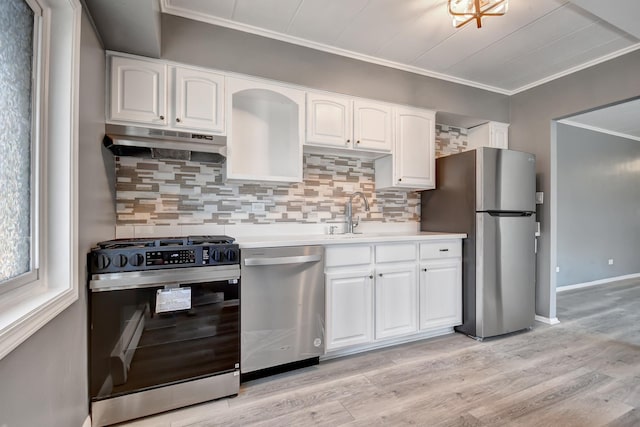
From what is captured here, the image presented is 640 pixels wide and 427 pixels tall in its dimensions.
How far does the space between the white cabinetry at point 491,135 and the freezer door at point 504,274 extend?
1034 mm

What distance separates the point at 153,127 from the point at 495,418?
8.87 feet

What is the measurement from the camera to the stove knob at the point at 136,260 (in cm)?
161

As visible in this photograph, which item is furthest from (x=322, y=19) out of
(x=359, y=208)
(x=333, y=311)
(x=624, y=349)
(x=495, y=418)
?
(x=624, y=349)

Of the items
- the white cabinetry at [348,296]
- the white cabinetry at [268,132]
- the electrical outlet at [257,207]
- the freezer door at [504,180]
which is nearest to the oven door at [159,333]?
the white cabinetry at [348,296]

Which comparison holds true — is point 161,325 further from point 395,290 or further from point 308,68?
point 308,68

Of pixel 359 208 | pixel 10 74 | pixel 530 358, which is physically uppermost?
pixel 10 74

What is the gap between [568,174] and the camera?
4.66 m

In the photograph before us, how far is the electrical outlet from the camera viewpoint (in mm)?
2572

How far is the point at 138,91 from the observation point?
6.55 ft

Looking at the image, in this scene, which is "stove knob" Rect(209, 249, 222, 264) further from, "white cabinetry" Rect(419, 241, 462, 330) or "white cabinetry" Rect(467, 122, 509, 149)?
"white cabinetry" Rect(467, 122, 509, 149)

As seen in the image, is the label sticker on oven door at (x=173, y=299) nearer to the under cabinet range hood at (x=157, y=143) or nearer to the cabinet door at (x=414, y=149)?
the under cabinet range hood at (x=157, y=143)

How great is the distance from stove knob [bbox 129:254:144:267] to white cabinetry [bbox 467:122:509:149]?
356cm

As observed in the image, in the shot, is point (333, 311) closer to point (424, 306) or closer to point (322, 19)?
point (424, 306)

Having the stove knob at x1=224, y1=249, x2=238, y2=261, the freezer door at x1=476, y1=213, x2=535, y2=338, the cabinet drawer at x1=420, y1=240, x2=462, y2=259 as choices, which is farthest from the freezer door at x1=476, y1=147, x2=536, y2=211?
the stove knob at x1=224, y1=249, x2=238, y2=261
